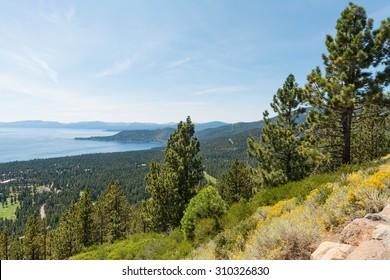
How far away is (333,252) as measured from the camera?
4.12 metres

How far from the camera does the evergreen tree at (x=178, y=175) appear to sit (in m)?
23.5

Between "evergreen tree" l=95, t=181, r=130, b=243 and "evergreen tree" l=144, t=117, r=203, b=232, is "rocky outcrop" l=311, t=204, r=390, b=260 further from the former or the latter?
"evergreen tree" l=95, t=181, r=130, b=243

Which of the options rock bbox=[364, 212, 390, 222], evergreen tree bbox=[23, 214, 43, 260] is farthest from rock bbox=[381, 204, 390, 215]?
evergreen tree bbox=[23, 214, 43, 260]

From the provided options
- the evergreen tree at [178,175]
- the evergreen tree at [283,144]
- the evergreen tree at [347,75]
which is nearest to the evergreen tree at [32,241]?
the evergreen tree at [178,175]

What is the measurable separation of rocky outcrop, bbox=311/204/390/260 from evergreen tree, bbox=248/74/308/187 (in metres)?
16.4

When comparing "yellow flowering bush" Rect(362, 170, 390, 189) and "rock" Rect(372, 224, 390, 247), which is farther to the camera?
"yellow flowering bush" Rect(362, 170, 390, 189)

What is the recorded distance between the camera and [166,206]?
2462 centimetres

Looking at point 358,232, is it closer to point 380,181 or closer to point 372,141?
point 380,181

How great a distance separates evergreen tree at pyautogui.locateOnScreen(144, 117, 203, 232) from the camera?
77.2ft

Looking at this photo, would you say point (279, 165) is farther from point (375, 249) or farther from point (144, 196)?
point (144, 196)

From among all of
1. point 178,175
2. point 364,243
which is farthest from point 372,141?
point 364,243

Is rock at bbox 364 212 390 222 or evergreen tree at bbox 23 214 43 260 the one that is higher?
rock at bbox 364 212 390 222
